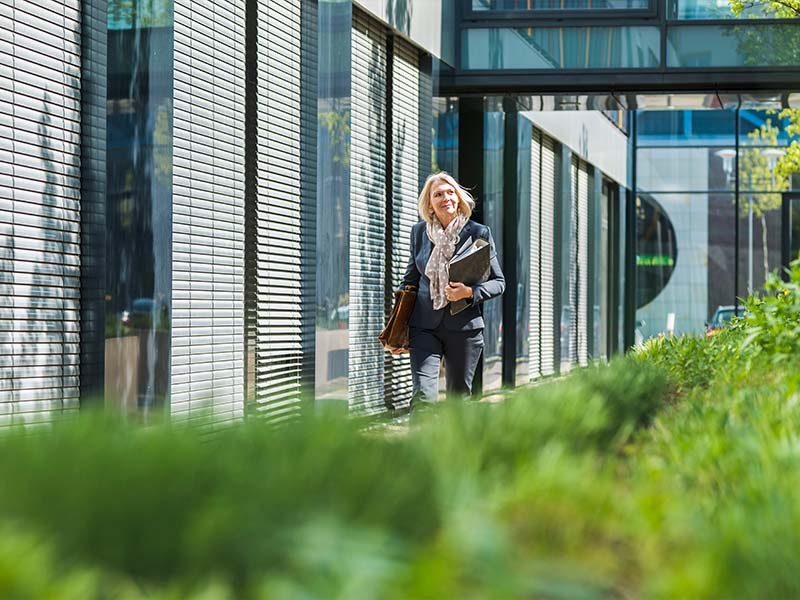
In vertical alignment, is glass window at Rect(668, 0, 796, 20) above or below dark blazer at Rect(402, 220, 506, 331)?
above

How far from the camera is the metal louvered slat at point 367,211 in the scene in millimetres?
10305

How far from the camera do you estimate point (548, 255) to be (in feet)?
57.0

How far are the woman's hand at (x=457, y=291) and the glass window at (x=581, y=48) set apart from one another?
6225 mm

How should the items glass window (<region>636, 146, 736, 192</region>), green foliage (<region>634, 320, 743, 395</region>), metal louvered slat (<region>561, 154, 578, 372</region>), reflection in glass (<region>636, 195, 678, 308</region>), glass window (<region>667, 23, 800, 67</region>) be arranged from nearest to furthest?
1. green foliage (<region>634, 320, 743, 395</region>)
2. glass window (<region>667, 23, 800, 67</region>)
3. metal louvered slat (<region>561, 154, 578, 372</region>)
4. glass window (<region>636, 146, 736, 192</region>)
5. reflection in glass (<region>636, 195, 678, 308</region>)

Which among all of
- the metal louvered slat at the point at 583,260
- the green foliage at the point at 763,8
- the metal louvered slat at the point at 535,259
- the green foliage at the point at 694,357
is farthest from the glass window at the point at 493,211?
the green foliage at the point at 694,357

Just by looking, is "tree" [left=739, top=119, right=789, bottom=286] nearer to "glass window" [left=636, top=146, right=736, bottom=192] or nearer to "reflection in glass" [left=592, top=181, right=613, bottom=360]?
"glass window" [left=636, top=146, right=736, bottom=192]

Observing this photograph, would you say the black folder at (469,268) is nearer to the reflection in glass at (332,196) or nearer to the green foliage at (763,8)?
the reflection in glass at (332,196)

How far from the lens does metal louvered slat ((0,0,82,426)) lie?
554 centimetres

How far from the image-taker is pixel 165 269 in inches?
264

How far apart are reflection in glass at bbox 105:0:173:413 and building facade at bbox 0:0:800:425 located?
1 centimetres

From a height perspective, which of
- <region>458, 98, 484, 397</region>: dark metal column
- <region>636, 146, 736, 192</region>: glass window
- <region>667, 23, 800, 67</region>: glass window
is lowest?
<region>458, 98, 484, 397</region>: dark metal column

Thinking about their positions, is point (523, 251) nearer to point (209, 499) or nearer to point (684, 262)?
point (684, 262)

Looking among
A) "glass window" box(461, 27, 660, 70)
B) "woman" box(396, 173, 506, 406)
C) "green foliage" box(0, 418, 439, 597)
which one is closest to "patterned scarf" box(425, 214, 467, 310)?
"woman" box(396, 173, 506, 406)

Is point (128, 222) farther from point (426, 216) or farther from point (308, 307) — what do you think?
point (308, 307)
